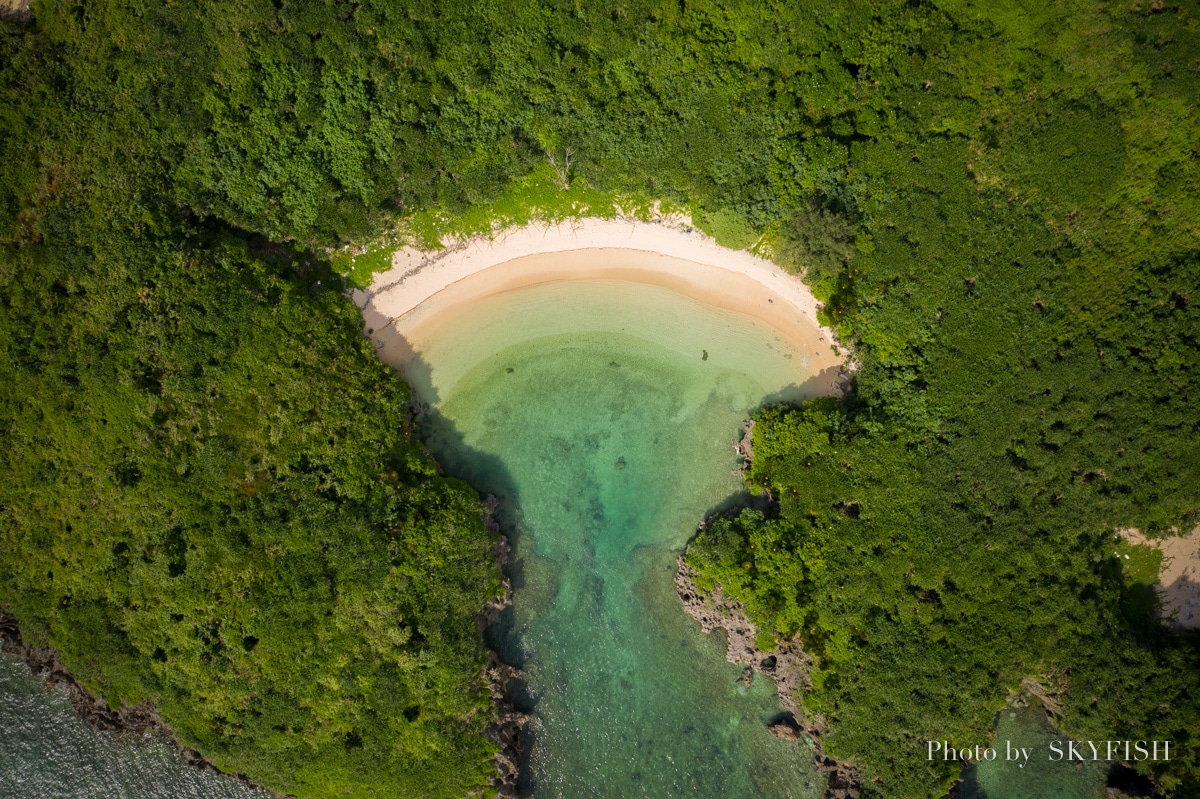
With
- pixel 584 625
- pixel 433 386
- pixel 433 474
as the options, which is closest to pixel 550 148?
pixel 433 386

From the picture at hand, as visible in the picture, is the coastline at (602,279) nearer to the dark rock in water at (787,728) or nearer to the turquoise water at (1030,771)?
the dark rock in water at (787,728)

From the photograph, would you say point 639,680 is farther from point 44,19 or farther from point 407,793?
point 44,19

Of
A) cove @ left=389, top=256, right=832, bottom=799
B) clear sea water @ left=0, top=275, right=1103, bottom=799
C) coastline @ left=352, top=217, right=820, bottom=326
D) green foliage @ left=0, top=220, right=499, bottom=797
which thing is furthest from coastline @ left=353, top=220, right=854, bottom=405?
green foliage @ left=0, top=220, right=499, bottom=797

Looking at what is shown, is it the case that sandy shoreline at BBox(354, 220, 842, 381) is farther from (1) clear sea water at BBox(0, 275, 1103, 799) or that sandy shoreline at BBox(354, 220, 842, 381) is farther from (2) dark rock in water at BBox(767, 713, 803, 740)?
(2) dark rock in water at BBox(767, 713, 803, 740)

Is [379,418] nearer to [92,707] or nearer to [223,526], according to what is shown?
[223,526]

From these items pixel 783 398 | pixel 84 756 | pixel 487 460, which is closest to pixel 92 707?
pixel 84 756

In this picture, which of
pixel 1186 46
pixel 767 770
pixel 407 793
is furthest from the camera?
pixel 767 770
